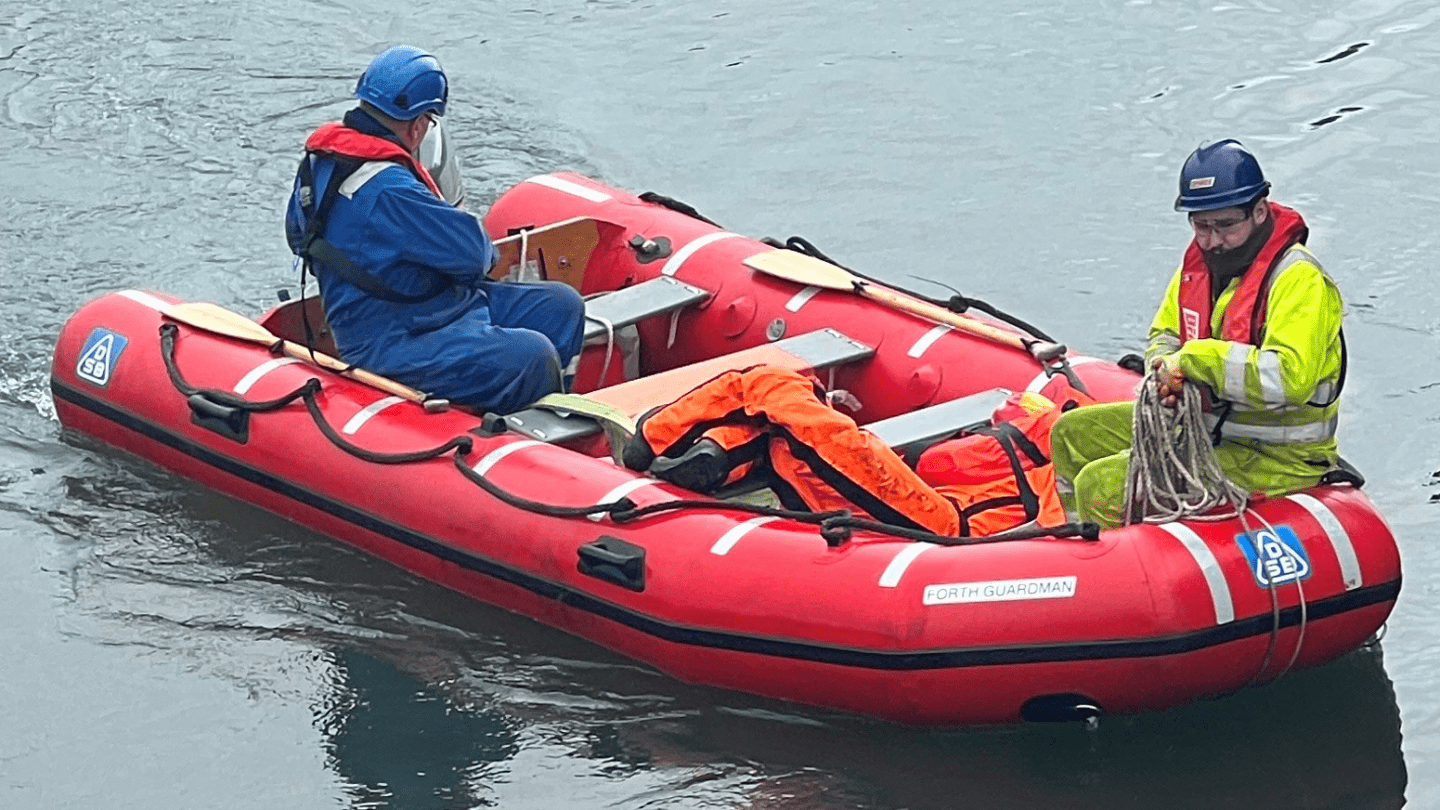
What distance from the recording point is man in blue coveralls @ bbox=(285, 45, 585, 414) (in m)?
5.74

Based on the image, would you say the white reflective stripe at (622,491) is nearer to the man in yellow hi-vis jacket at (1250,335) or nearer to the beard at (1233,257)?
the man in yellow hi-vis jacket at (1250,335)

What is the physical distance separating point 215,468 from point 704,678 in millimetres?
1722

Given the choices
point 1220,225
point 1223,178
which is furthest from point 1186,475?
point 1223,178

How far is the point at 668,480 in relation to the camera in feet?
17.9

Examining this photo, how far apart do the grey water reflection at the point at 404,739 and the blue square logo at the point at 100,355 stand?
4.55ft

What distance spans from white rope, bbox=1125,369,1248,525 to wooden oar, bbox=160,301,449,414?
6.21ft

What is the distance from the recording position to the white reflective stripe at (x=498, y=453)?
5598mm

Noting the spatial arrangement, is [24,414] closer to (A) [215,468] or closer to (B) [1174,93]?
(A) [215,468]

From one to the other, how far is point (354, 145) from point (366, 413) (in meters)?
0.71

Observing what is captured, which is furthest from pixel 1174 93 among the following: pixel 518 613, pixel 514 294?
pixel 518 613

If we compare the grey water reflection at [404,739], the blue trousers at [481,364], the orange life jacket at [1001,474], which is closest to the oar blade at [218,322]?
the blue trousers at [481,364]

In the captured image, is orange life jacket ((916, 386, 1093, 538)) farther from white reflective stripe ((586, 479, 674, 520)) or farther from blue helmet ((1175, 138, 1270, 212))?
blue helmet ((1175, 138, 1270, 212))

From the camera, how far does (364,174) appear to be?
575cm

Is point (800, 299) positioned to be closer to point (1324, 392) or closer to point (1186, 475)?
point (1186, 475)
